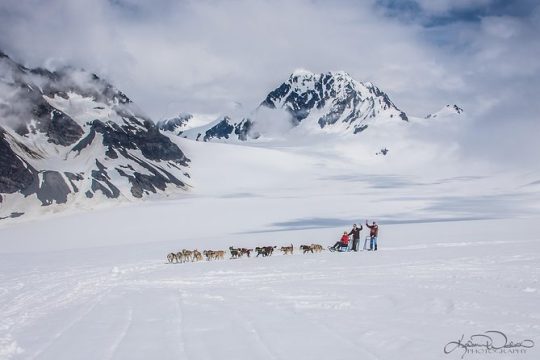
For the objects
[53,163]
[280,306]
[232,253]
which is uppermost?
[53,163]

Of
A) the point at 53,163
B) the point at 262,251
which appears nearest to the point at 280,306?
the point at 262,251

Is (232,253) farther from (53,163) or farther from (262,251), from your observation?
(53,163)

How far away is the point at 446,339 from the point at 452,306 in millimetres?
3467

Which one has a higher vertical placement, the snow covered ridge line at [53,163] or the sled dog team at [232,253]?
the snow covered ridge line at [53,163]

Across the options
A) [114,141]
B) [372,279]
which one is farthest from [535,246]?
[114,141]

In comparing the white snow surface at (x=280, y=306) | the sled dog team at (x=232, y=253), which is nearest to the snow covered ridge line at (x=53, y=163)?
the sled dog team at (x=232, y=253)

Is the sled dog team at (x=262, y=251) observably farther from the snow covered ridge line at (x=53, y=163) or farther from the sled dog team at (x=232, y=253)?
the snow covered ridge line at (x=53, y=163)
